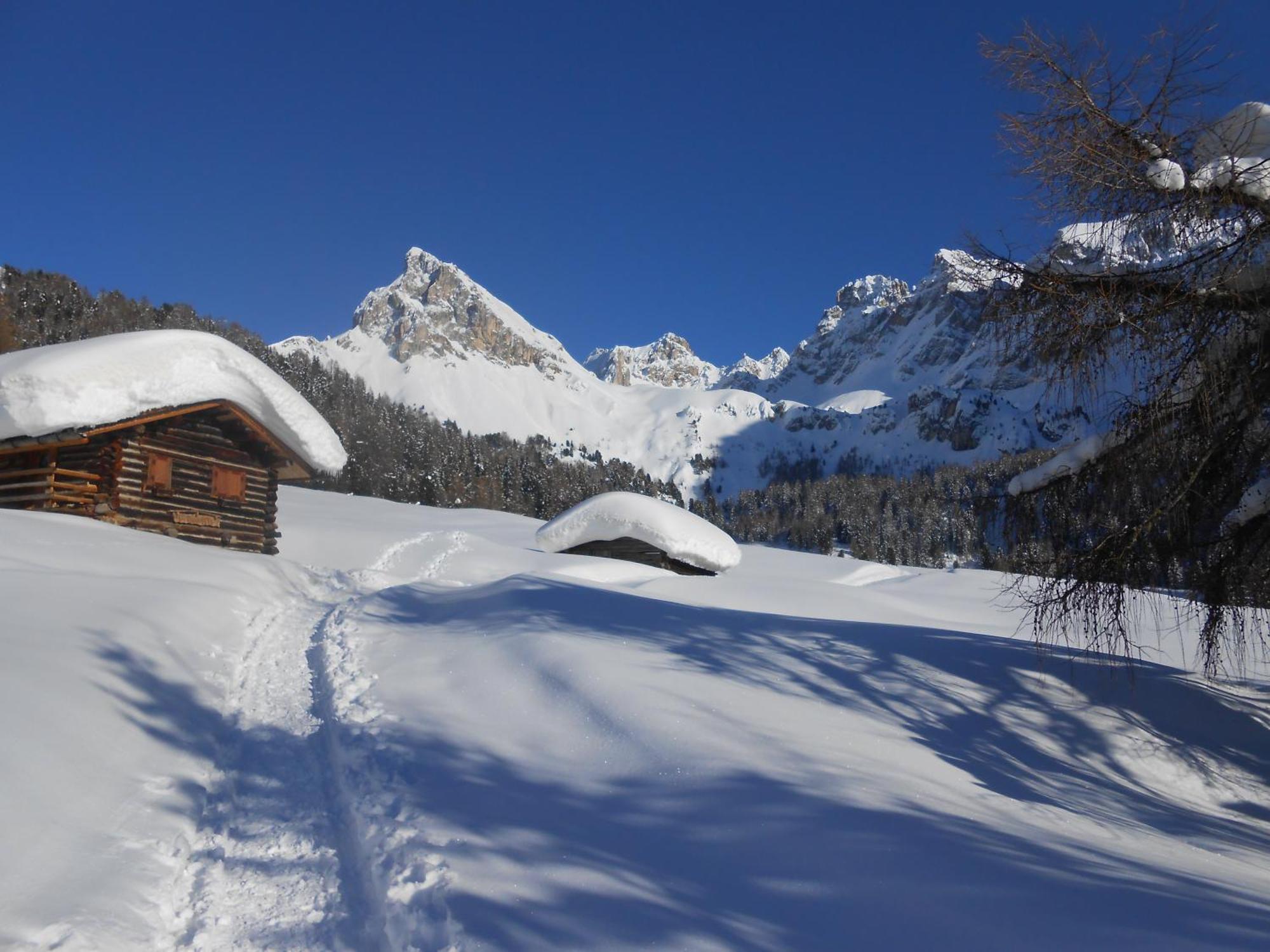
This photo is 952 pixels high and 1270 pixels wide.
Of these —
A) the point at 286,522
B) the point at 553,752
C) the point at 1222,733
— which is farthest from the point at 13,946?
the point at 286,522

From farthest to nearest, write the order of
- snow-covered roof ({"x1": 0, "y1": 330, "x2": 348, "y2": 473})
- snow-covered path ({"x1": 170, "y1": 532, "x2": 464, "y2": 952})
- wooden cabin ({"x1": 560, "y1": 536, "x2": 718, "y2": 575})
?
wooden cabin ({"x1": 560, "y1": 536, "x2": 718, "y2": 575})
snow-covered roof ({"x1": 0, "y1": 330, "x2": 348, "y2": 473})
snow-covered path ({"x1": 170, "y1": 532, "x2": 464, "y2": 952})

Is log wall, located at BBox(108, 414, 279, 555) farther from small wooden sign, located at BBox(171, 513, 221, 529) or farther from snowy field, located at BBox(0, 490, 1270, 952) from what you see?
snowy field, located at BBox(0, 490, 1270, 952)

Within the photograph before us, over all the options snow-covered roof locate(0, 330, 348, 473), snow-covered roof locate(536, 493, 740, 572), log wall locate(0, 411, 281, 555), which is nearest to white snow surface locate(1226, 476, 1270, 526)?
snow-covered roof locate(536, 493, 740, 572)

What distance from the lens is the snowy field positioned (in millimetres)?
4137

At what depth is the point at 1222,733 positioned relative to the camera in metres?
8.23

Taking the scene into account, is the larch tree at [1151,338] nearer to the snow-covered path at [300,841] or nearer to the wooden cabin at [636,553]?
the snow-covered path at [300,841]

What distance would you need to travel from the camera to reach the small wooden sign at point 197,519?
19.2 m

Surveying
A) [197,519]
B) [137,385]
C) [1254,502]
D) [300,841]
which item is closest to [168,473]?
[197,519]

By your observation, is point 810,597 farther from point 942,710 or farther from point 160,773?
point 160,773

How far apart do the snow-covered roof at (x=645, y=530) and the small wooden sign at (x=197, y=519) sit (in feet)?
32.9

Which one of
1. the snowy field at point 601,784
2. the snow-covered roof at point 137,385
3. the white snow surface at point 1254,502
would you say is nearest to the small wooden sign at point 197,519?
the snow-covered roof at point 137,385

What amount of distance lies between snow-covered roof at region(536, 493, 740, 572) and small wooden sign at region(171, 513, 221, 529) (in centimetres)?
1002

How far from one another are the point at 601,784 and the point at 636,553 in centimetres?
2014

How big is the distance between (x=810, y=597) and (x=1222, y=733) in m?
12.4
